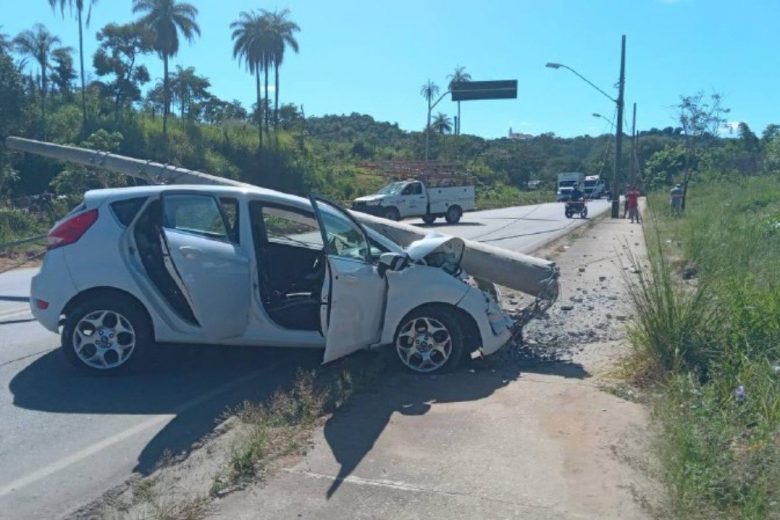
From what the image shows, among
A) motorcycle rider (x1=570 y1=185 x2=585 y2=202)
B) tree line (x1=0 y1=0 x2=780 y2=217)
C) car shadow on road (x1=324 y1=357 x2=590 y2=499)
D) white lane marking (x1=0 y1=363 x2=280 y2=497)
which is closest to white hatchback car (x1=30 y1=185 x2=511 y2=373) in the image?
car shadow on road (x1=324 y1=357 x2=590 y2=499)

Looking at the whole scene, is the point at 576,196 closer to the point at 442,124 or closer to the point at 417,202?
the point at 417,202

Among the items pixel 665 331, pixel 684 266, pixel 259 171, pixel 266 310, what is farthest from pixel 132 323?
pixel 259 171

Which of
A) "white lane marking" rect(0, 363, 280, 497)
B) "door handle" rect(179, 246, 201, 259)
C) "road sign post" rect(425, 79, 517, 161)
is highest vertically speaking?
"road sign post" rect(425, 79, 517, 161)

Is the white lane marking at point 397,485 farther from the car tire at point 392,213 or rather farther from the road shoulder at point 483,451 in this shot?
the car tire at point 392,213

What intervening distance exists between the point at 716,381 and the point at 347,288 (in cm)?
295

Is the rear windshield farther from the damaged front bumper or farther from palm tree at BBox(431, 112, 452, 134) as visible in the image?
palm tree at BBox(431, 112, 452, 134)

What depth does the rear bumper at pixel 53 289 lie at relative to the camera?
24.2 feet

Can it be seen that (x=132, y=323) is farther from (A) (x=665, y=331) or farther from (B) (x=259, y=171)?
(B) (x=259, y=171)

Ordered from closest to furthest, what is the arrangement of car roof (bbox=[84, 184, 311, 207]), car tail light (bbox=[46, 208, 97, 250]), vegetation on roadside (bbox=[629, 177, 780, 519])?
vegetation on roadside (bbox=[629, 177, 780, 519])
car tail light (bbox=[46, 208, 97, 250])
car roof (bbox=[84, 184, 311, 207])

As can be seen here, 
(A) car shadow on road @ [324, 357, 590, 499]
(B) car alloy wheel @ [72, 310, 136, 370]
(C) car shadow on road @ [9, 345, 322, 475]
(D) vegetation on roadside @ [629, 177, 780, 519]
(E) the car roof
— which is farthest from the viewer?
(E) the car roof

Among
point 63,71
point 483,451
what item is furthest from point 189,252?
point 63,71

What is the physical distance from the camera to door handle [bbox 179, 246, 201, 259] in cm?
713

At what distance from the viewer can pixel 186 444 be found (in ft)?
Result: 18.8

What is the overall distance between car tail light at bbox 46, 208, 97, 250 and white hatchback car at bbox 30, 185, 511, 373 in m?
0.01
